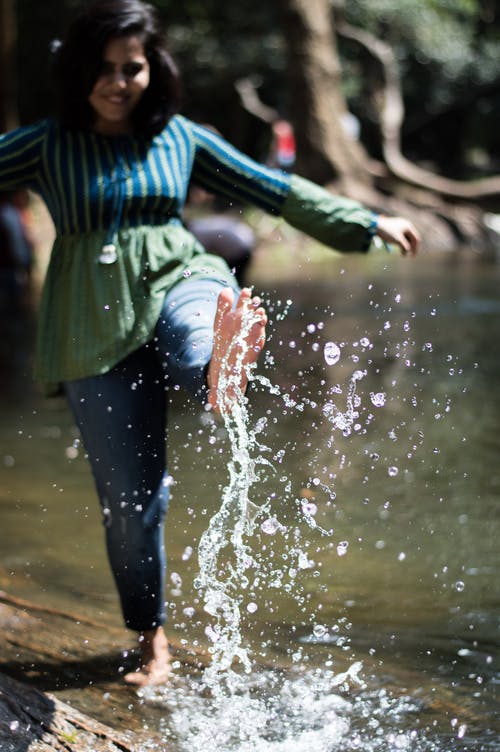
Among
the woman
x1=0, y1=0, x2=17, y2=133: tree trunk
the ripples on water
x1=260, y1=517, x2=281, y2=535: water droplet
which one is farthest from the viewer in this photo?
x1=0, y1=0, x2=17, y2=133: tree trunk

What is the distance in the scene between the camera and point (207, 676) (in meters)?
3.05

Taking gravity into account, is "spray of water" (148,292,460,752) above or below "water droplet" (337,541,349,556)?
above

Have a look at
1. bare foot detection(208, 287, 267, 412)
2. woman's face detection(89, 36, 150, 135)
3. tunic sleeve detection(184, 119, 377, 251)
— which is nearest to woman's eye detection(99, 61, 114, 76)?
woman's face detection(89, 36, 150, 135)

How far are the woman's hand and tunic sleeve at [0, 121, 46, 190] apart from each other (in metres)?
0.95

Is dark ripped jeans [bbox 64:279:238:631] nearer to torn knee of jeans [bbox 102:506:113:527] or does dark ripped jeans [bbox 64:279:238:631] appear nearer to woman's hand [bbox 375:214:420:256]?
torn knee of jeans [bbox 102:506:113:527]

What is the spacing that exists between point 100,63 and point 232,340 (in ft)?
2.86

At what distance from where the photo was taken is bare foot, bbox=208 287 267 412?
8.77 ft

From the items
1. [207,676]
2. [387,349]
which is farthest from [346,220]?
[387,349]

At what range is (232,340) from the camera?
Result: 2.68 m

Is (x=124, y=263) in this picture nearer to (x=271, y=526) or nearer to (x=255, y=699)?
(x=255, y=699)

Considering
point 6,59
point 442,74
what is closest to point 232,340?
point 6,59

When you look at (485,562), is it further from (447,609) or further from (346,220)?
(346,220)

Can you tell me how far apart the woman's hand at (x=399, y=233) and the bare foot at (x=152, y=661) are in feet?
4.07

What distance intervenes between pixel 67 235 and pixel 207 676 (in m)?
1.21
